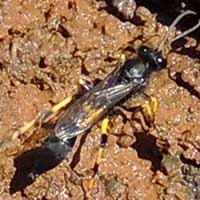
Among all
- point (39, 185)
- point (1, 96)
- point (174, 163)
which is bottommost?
point (174, 163)

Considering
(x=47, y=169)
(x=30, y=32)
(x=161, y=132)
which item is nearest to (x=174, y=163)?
(x=161, y=132)

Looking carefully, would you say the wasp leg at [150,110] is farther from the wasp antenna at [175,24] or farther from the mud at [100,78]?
the wasp antenna at [175,24]

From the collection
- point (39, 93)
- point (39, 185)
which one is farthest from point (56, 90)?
point (39, 185)

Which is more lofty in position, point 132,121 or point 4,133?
point 4,133

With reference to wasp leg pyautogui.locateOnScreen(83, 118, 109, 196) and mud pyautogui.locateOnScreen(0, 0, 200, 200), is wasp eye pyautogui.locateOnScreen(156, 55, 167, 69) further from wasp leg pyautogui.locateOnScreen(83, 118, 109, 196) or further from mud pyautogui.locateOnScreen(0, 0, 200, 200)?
wasp leg pyautogui.locateOnScreen(83, 118, 109, 196)

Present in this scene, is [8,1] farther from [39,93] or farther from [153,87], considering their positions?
[153,87]

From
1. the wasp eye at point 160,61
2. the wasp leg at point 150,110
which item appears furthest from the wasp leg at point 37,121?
the wasp eye at point 160,61
